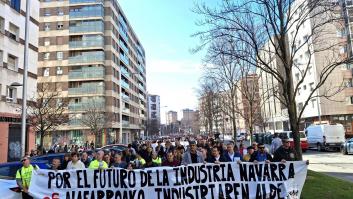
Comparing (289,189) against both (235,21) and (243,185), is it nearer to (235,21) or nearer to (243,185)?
(243,185)

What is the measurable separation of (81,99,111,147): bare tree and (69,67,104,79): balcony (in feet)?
14.8

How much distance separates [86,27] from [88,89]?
11.1m

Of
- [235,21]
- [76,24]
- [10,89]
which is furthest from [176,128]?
[235,21]

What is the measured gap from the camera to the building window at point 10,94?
96.1ft

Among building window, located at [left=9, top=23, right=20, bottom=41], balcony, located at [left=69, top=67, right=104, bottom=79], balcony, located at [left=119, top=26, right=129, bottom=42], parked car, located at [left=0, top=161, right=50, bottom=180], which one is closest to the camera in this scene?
parked car, located at [left=0, top=161, right=50, bottom=180]

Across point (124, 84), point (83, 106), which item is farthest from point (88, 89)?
point (124, 84)

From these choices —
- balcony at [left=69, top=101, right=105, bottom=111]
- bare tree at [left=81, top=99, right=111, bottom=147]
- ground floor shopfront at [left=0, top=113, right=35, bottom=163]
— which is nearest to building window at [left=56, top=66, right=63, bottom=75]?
balcony at [left=69, top=101, right=105, bottom=111]

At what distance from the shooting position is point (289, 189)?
29.1 ft

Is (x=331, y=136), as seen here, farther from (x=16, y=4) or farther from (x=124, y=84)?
(x=124, y=84)

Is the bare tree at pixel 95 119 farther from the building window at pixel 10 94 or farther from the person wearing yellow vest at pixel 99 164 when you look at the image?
the person wearing yellow vest at pixel 99 164

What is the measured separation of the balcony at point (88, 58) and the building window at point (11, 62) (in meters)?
30.6

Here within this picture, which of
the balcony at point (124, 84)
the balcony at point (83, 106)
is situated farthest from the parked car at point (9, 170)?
the balcony at point (124, 84)

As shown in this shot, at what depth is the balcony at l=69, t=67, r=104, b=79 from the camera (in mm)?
61000

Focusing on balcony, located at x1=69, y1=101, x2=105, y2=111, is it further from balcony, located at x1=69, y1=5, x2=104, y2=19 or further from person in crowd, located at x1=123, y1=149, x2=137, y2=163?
person in crowd, located at x1=123, y1=149, x2=137, y2=163
